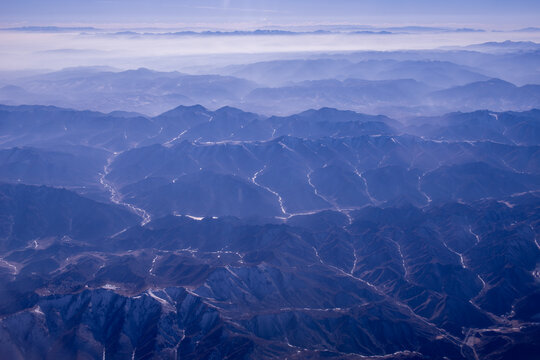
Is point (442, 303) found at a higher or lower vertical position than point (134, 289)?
lower

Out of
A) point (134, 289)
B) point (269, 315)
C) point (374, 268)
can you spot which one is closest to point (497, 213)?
point (374, 268)

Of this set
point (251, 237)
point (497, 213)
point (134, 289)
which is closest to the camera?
point (134, 289)

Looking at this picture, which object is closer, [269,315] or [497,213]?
[269,315]

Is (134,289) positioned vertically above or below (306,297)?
above

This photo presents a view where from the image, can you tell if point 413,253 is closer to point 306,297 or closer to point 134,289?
point 306,297

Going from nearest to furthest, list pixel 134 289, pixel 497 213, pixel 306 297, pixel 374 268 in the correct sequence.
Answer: pixel 134 289, pixel 306 297, pixel 374 268, pixel 497 213

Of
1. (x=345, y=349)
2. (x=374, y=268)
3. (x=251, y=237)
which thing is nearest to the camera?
(x=345, y=349)

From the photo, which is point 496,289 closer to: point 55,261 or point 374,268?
point 374,268

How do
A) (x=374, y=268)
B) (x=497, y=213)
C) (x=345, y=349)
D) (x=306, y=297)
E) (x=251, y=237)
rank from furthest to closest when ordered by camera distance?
(x=497, y=213), (x=251, y=237), (x=374, y=268), (x=306, y=297), (x=345, y=349)

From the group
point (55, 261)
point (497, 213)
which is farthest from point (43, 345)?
point (497, 213)
